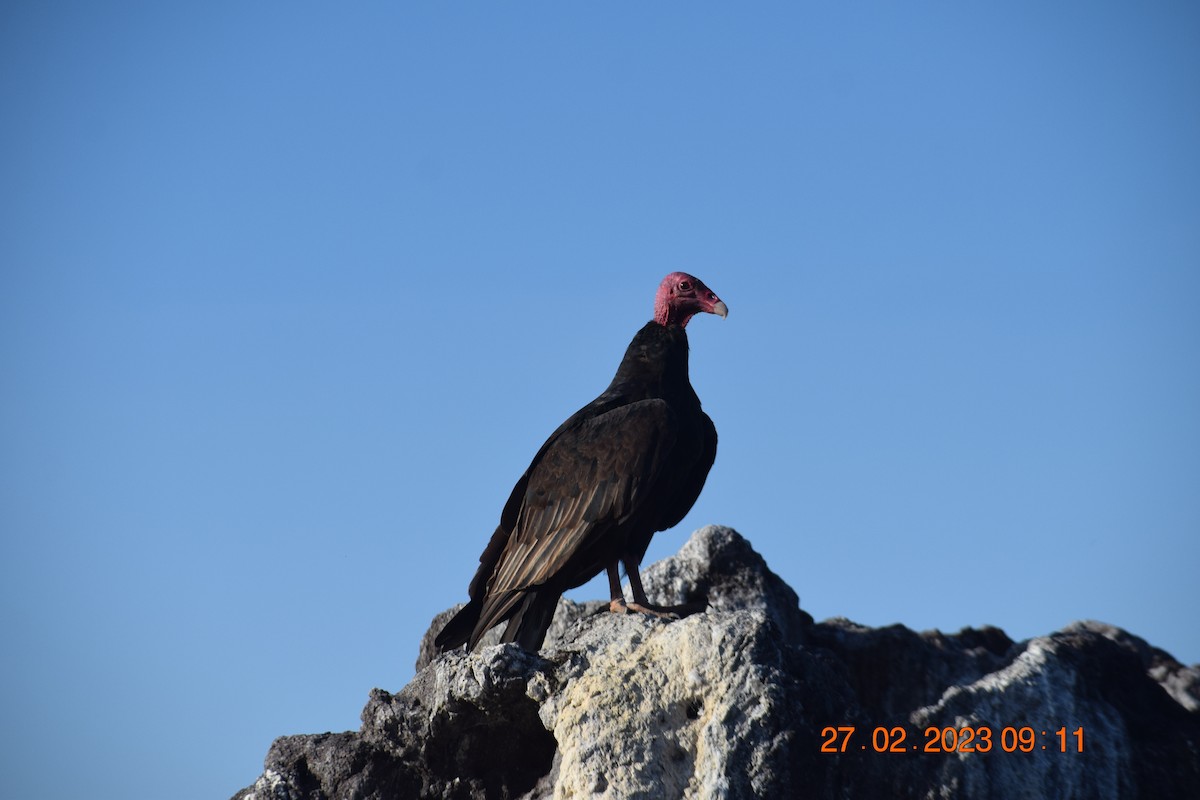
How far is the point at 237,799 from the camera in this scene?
5734 millimetres

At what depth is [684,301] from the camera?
28.8 feet

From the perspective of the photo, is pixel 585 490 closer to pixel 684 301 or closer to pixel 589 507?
pixel 589 507

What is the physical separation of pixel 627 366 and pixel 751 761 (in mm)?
3647

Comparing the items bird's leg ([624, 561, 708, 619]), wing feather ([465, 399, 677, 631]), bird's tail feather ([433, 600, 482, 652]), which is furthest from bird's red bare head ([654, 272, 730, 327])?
bird's tail feather ([433, 600, 482, 652])

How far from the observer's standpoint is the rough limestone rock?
501cm

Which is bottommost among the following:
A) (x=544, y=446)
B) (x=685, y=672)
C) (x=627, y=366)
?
(x=685, y=672)

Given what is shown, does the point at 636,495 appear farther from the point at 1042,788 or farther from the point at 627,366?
the point at 1042,788

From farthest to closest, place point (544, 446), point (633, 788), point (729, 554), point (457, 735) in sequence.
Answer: point (729, 554), point (544, 446), point (457, 735), point (633, 788)

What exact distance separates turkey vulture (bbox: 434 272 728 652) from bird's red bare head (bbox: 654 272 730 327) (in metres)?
0.75

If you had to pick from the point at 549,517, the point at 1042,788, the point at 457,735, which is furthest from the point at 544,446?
the point at 1042,788
